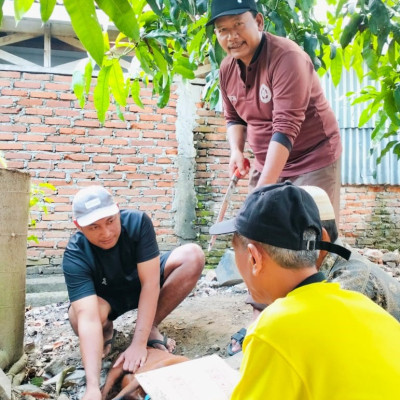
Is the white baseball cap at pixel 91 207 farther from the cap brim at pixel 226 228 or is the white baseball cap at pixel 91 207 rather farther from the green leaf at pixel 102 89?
the cap brim at pixel 226 228

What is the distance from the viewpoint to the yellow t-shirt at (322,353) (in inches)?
34.7

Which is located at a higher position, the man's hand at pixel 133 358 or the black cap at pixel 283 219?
the black cap at pixel 283 219

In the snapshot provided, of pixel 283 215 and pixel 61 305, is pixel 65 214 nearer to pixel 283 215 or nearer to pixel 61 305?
pixel 61 305

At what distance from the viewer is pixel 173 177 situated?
4.59 metres

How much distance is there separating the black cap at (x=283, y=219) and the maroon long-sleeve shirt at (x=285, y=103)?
2.89 ft

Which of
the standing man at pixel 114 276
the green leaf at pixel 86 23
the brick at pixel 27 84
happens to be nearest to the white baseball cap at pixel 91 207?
the standing man at pixel 114 276

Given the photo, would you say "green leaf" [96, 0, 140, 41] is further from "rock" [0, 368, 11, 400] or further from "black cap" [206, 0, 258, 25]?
"rock" [0, 368, 11, 400]

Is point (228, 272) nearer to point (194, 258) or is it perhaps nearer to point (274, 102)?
point (194, 258)

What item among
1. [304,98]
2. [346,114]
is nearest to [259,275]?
[304,98]

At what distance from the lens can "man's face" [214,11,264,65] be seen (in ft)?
6.33

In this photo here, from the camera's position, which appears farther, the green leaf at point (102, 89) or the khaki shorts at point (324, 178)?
the khaki shorts at point (324, 178)

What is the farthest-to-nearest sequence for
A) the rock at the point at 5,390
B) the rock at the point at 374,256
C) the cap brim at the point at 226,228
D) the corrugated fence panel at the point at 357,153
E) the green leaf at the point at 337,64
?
the corrugated fence panel at the point at 357,153, the rock at the point at 374,256, the green leaf at the point at 337,64, the rock at the point at 5,390, the cap brim at the point at 226,228

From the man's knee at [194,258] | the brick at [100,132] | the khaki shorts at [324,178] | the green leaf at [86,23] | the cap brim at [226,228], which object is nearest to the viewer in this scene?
the green leaf at [86,23]

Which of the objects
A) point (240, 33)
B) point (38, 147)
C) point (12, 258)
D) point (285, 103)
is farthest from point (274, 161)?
point (38, 147)
